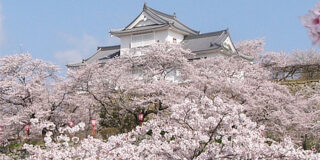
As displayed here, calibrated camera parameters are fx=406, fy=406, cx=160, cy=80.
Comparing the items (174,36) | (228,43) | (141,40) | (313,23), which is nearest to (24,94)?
(141,40)

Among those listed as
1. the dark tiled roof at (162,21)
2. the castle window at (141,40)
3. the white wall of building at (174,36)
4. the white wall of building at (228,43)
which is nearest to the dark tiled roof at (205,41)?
the white wall of building at (174,36)

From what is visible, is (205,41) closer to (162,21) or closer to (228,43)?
(228,43)

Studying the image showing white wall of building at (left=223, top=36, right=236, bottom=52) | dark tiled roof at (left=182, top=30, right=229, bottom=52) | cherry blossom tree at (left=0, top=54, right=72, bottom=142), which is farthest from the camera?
white wall of building at (left=223, top=36, right=236, bottom=52)

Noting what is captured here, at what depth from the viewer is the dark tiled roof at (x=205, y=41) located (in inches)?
861

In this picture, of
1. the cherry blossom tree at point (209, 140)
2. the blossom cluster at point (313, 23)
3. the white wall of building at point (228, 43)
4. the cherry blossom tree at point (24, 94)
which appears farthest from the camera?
the white wall of building at point (228, 43)

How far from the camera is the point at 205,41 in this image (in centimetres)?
2258

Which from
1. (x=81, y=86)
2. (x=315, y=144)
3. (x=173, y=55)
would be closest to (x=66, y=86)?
(x=81, y=86)

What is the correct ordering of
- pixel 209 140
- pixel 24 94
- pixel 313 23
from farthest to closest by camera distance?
pixel 24 94
pixel 209 140
pixel 313 23

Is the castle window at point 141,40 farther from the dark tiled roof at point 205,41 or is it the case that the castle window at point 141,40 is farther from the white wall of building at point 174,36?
the dark tiled roof at point 205,41

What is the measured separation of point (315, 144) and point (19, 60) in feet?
37.4

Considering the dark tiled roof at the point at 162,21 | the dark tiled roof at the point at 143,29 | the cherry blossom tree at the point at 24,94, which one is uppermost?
the dark tiled roof at the point at 162,21

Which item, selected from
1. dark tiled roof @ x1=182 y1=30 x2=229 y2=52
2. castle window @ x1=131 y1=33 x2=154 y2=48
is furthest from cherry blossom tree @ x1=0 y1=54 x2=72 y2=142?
dark tiled roof @ x1=182 y1=30 x2=229 y2=52

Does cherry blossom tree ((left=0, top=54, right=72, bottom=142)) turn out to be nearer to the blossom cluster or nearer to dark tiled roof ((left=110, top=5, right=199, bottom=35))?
dark tiled roof ((left=110, top=5, right=199, bottom=35))

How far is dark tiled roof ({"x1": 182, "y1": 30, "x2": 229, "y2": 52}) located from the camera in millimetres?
21859
